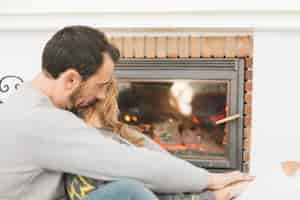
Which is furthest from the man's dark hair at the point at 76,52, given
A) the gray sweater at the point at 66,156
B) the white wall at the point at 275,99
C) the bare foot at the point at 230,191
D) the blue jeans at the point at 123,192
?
the white wall at the point at 275,99

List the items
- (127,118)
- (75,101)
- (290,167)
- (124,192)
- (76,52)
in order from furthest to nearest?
(127,118) < (290,167) < (75,101) < (76,52) < (124,192)

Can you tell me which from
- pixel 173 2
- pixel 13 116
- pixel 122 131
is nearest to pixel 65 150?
pixel 13 116

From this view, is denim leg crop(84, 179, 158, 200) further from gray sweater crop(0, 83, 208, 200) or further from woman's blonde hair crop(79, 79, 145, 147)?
woman's blonde hair crop(79, 79, 145, 147)

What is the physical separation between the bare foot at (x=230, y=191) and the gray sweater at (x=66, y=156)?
44 millimetres

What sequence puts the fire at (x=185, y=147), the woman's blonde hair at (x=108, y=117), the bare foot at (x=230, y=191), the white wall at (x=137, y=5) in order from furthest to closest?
the fire at (x=185, y=147) < the white wall at (x=137, y=5) < the woman's blonde hair at (x=108, y=117) < the bare foot at (x=230, y=191)

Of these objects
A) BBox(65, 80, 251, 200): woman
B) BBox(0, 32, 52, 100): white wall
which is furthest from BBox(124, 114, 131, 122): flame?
BBox(65, 80, 251, 200): woman

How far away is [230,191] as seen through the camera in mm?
1180

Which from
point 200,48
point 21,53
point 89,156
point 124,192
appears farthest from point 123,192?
point 21,53

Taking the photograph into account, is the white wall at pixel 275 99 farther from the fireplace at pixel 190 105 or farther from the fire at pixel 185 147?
the fire at pixel 185 147

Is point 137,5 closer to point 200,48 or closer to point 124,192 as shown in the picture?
point 200,48

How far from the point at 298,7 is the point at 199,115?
30.2 inches

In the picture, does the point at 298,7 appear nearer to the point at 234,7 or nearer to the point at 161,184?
the point at 234,7

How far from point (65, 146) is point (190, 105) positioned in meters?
1.56

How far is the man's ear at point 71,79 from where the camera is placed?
1.19 metres
